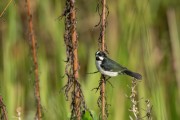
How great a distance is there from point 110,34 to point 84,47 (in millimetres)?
661

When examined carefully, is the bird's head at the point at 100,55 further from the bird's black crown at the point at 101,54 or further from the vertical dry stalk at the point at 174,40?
the vertical dry stalk at the point at 174,40

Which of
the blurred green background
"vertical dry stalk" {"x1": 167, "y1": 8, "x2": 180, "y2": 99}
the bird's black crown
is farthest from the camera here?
"vertical dry stalk" {"x1": 167, "y1": 8, "x2": 180, "y2": 99}

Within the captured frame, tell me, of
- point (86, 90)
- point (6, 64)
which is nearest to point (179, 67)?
point (86, 90)

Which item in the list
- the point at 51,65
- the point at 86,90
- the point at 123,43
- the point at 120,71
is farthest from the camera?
the point at 51,65

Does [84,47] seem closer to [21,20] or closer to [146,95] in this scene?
[21,20]

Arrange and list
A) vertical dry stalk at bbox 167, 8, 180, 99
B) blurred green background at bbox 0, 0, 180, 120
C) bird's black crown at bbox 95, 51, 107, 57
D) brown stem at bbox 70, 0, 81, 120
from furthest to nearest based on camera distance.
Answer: vertical dry stalk at bbox 167, 8, 180, 99, blurred green background at bbox 0, 0, 180, 120, bird's black crown at bbox 95, 51, 107, 57, brown stem at bbox 70, 0, 81, 120

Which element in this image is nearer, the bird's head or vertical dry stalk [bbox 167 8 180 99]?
the bird's head

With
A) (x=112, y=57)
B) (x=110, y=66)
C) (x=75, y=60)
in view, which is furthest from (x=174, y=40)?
(x=75, y=60)

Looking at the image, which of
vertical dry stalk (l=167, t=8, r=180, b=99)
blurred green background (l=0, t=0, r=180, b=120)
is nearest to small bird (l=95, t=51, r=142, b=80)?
blurred green background (l=0, t=0, r=180, b=120)

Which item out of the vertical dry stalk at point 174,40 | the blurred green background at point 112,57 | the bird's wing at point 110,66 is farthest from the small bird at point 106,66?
the vertical dry stalk at point 174,40

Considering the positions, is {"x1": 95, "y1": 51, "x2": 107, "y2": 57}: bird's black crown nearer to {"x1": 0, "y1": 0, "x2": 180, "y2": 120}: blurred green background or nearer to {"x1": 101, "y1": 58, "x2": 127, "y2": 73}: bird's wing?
{"x1": 101, "y1": 58, "x2": 127, "y2": 73}: bird's wing

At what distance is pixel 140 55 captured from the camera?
3.26 metres

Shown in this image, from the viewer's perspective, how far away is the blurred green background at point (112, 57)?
2.39 metres

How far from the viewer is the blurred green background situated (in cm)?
239
